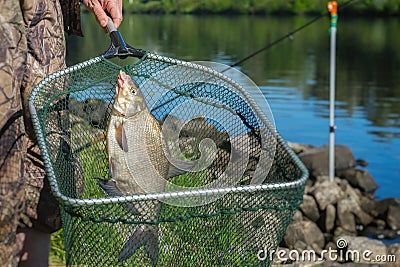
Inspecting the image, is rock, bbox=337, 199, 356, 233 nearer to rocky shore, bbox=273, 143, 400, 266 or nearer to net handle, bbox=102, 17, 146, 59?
rocky shore, bbox=273, 143, 400, 266

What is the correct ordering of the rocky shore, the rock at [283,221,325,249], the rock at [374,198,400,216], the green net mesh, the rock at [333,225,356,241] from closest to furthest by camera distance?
the green net mesh → the rocky shore → the rock at [283,221,325,249] → the rock at [333,225,356,241] → the rock at [374,198,400,216]

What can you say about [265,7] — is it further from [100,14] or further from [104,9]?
[100,14]

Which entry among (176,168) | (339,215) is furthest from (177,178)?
(339,215)

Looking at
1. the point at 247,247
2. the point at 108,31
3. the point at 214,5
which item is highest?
the point at 108,31

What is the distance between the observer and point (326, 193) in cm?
962

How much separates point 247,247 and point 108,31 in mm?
997

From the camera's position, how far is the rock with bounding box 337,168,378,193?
11133 millimetres

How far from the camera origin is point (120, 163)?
8.16ft

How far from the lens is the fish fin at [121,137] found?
248cm

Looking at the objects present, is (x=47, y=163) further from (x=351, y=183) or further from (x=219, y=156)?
(x=351, y=183)

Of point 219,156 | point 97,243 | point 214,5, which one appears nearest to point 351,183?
point 219,156

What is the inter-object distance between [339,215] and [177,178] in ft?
22.7

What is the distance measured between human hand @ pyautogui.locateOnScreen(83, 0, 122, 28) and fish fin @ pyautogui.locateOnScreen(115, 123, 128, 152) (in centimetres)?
51

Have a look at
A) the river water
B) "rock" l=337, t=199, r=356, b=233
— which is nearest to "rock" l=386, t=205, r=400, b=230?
"rock" l=337, t=199, r=356, b=233
